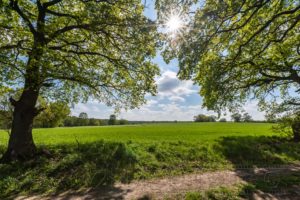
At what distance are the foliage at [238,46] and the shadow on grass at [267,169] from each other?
3266 mm

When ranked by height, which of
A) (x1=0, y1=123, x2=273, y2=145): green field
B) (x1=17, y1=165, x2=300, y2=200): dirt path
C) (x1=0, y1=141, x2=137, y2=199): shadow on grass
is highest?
(x1=0, y1=123, x2=273, y2=145): green field

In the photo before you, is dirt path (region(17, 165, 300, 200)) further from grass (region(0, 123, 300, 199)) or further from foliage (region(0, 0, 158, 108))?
foliage (region(0, 0, 158, 108))

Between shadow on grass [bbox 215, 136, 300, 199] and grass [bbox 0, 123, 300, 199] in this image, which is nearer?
shadow on grass [bbox 215, 136, 300, 199]

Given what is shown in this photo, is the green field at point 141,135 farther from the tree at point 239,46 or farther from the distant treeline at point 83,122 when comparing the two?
the distant treeline at point 83,122

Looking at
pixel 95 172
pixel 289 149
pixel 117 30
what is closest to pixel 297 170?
pixel 289 149

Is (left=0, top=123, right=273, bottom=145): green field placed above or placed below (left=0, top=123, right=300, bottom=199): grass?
above

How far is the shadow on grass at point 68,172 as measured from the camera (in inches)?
291

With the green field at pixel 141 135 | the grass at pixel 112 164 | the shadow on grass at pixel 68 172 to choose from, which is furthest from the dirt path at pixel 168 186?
the green field at pixel 141 135

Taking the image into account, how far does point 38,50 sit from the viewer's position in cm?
920

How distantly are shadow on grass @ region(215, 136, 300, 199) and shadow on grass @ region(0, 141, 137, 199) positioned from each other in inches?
201

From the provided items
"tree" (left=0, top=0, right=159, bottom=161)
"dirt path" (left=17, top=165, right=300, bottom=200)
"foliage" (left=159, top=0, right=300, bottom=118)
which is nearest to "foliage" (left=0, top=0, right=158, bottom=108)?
"tree" (left=0, top=0, right=159, bottom=161)

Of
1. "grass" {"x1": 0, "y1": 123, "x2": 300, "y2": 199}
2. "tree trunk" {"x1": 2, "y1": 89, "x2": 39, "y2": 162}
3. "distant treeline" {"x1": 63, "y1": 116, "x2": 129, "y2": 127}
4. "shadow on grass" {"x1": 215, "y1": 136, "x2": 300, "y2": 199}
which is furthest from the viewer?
"distant treeline" {"x1": 63, "y1": 116, "x2": 129, "y2": 127}

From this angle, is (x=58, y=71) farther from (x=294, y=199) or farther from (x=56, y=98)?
(x=294, y=199)

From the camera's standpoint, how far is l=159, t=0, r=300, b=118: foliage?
7.13 meters
